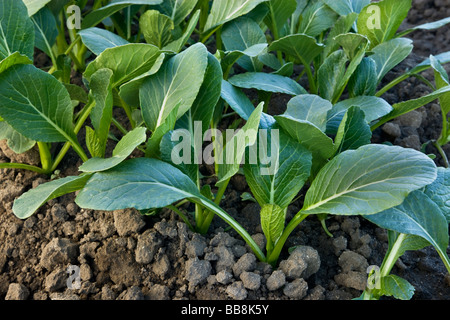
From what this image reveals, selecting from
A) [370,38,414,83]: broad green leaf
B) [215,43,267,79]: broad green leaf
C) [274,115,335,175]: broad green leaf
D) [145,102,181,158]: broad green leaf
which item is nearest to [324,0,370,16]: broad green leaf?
[370,38,414,83]: broad green leaf

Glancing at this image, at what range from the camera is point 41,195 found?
3.01ft

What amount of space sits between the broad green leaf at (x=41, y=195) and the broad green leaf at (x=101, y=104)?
134mm

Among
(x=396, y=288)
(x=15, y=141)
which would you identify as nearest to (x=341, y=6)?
(x=396, y=288)

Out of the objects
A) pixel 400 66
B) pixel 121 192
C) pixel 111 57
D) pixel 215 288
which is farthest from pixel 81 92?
pixel 400 66

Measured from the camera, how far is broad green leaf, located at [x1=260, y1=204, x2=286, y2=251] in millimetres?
966

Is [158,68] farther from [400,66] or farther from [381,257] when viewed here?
[400,66]

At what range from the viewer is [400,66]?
1.72 meters

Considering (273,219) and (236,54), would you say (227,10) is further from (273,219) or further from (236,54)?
(273,219)

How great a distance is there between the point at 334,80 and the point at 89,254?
2.52 feet

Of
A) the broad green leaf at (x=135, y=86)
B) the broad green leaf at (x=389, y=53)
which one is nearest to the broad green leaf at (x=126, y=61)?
the broad green leaf at (x=135, y=86)

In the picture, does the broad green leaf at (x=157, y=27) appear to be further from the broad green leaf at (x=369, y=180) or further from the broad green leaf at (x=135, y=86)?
the broad green leaf at (x=369, y=180)

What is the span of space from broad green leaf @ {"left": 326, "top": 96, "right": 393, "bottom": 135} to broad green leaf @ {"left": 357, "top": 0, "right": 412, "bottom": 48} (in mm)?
326

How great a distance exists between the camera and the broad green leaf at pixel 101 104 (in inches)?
38.9

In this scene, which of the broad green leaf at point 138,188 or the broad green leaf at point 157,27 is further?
the broad green leaf at point 157,27
